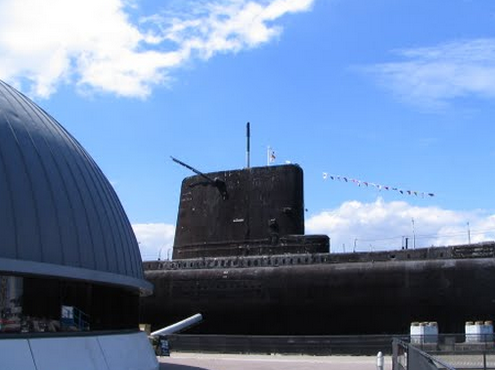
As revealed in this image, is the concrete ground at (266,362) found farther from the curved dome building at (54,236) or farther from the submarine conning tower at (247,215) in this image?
the submarine conning tower at (247,215)

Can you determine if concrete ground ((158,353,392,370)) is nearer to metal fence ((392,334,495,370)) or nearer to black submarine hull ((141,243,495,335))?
metal fence ((392,334,495,370))

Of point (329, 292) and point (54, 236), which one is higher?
point (54, 236)

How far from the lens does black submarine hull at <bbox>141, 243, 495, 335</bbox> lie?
27.2m

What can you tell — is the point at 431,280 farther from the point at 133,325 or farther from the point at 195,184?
the point at 133,325

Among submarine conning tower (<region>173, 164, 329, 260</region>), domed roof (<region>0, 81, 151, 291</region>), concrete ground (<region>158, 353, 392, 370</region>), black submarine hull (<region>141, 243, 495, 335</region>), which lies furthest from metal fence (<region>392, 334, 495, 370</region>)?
submarine conning tower (<region>173, 164, 329, 260</region>)

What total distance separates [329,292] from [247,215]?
558 centimetres

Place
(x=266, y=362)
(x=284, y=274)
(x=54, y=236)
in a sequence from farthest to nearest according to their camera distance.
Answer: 1. (x=284, y=274)
2. (x=266, y=362)
3. (x=54, y=236)

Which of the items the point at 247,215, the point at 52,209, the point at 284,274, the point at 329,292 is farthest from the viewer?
the point at 247,215

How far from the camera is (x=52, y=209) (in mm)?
12500

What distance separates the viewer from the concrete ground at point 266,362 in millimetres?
19938

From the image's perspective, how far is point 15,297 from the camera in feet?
39.5

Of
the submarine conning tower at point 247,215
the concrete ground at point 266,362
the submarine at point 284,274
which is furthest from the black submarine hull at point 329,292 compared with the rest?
the concrete ground at point 266,362

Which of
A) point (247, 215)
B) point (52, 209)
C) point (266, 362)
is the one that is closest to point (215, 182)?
point (247, 215)

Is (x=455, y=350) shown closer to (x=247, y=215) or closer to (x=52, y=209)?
(x=52, y=209)
